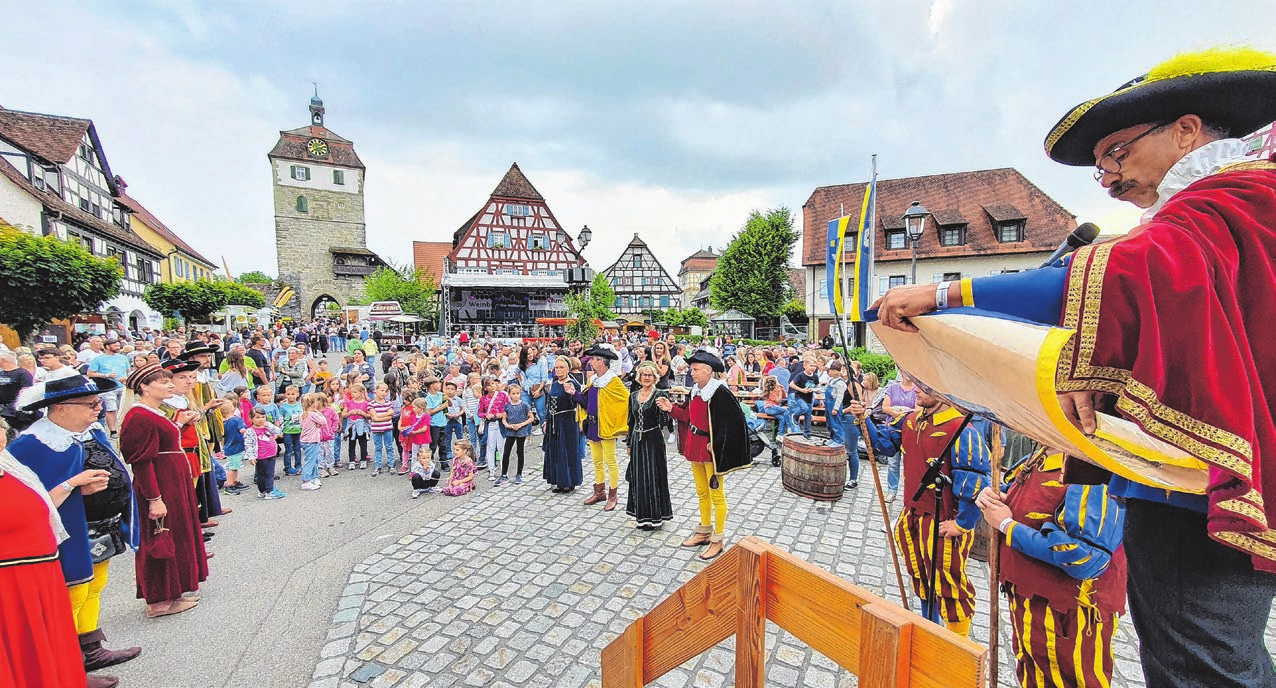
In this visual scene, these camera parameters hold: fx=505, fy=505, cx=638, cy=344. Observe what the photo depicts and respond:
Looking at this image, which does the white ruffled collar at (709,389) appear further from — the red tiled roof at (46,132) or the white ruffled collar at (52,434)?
the red tiled roof at (46,132)

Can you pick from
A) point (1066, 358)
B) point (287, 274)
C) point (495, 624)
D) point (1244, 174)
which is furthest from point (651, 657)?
point (287, 274)

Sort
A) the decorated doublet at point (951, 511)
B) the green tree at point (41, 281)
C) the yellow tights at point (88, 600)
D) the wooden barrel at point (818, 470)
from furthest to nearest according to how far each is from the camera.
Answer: the green tree at point (41, 281)
the wooden barrel at point (818, 470)
the yellow tights at point (88, 600)
the decorated doublet at point (951, 511)

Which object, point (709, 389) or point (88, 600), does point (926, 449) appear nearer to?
point (709, 389)

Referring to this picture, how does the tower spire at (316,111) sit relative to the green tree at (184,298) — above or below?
above

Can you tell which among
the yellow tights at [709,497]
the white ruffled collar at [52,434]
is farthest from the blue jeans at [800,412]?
the white ruffled collar at [52,434]

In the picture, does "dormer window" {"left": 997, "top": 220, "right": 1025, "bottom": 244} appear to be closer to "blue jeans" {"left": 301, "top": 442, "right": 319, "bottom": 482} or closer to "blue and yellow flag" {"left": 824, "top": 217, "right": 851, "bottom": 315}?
"blue and yellow flag" {"left": 824, "top": 217, "right": 851, "bottom": 315}

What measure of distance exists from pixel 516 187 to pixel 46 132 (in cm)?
2605

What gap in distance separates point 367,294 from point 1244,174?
5301cm

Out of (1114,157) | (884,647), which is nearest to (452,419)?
(884,647)

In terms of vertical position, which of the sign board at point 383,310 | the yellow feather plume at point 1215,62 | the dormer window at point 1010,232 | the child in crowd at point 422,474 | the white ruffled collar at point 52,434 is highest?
the dormer window at point 1010,232

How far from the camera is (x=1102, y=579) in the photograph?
7.93ft

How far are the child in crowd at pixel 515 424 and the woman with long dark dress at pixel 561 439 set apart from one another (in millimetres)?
554

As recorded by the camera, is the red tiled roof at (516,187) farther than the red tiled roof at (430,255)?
No

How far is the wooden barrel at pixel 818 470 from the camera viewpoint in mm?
6805
